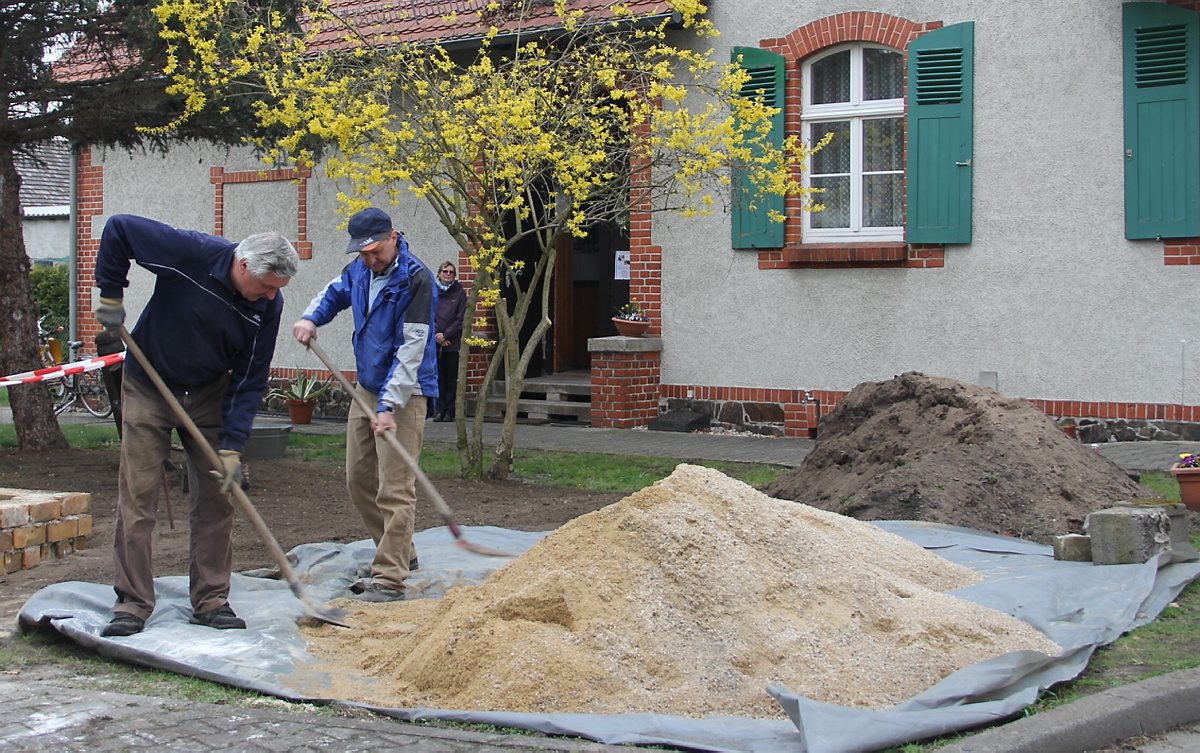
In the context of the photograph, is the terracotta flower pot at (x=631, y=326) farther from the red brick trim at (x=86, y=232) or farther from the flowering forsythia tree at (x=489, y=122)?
the red brick trim at (x=86, y=232)

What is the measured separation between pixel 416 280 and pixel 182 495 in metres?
4.35

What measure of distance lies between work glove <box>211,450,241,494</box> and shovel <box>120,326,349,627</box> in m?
0.01

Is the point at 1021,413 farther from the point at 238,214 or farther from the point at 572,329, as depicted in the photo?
the point at 238,214

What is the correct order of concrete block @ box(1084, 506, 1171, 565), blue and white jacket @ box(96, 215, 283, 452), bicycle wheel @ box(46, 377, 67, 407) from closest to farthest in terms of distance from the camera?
blue and white jacket @ box(96, 215, 283, 452) < concrete block @ box(1084, 506, 1171, 565) < bicycle wheel @ box(46, 377, 67, 407)

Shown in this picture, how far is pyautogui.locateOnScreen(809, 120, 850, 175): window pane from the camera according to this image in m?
13.6

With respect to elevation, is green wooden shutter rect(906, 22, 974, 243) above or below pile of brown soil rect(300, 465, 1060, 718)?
above

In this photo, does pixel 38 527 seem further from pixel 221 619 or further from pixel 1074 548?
pixel 1074 548

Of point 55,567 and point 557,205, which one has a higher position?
point 557,205

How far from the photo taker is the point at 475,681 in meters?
4.73

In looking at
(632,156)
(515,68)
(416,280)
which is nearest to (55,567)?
(416,280)

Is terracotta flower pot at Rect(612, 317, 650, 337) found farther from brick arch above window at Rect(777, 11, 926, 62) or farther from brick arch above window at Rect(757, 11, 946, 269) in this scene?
brick arch above window at Rect(777, 11, 926, 62)

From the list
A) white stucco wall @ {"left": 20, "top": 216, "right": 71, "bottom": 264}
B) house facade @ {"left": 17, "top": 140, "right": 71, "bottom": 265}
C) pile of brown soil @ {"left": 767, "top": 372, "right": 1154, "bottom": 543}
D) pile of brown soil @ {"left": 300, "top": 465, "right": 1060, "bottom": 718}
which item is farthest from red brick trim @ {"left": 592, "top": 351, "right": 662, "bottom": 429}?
white stucco wall @ {"left": 20, "top": 216, "right": 71, "bottom": 264}

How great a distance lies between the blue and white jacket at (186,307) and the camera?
550 cm

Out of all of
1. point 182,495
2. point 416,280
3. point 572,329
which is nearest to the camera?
point 416,280
